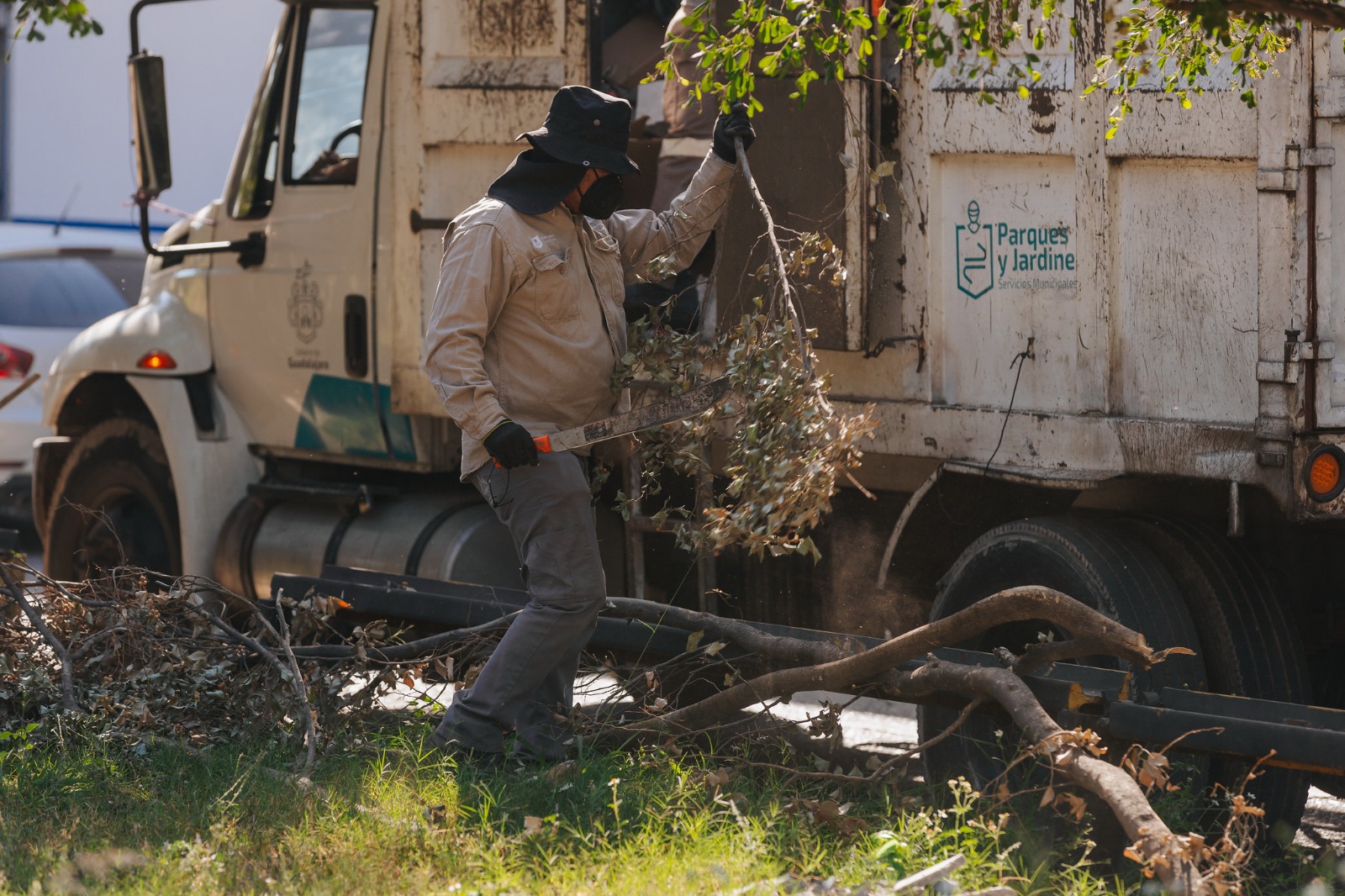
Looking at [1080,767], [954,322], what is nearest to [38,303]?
[954,322]

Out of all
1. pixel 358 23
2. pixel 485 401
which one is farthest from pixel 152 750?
pixel 358 23

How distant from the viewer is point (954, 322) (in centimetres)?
478

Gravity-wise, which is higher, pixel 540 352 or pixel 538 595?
pixel 540 352

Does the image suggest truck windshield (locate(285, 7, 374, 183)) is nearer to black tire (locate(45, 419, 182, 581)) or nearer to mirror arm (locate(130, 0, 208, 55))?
mirror arm (locate(130, 0, 208, 55))

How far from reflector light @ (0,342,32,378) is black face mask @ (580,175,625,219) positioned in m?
6.49

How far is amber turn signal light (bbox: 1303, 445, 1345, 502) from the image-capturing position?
387 centimetres

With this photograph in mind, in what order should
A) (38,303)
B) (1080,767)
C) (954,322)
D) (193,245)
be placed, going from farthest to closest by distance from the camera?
1. (38,303)
2. (193,245)
3. (954,322)
4. (1080,767)

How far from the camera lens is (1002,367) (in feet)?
15.4

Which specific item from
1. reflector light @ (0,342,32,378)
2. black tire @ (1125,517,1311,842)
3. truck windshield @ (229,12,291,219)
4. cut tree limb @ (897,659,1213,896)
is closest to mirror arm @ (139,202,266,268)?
truck windshield @ (229,12,291,219)

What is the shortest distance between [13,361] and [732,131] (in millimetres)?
6862

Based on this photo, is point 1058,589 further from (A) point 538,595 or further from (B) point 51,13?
(B) point 51,13

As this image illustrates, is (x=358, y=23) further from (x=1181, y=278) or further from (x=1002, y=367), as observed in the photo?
(x=1181, y=278)

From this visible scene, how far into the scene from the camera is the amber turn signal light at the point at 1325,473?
3.87 metres

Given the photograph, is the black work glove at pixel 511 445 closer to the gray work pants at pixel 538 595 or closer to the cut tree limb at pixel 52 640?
the gray work pants at pixel 538 595
